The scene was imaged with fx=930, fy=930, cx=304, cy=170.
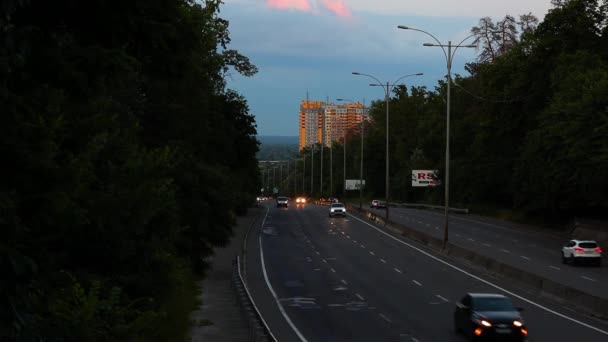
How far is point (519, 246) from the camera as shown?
192ft

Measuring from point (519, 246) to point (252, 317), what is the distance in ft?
121

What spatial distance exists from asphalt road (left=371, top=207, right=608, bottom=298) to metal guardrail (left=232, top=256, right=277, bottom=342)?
13.3m

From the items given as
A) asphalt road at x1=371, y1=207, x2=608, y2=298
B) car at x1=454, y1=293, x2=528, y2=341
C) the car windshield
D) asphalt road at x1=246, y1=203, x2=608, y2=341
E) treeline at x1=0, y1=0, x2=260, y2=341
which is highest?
treeline at x1=0, y1=0, x2=260, y2=341

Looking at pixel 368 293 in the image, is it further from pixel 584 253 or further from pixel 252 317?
pixel 584 253

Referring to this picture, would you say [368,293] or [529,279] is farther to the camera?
[368,293]

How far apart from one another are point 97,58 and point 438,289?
91.2 feet

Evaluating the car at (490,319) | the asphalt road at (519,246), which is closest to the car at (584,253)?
the asphalt road at (519,246)

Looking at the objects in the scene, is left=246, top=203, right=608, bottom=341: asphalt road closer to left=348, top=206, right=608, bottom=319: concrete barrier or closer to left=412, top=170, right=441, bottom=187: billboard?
left=348, top=206, right=608, bottom=319: concrete barrier

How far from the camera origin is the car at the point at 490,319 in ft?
73.8

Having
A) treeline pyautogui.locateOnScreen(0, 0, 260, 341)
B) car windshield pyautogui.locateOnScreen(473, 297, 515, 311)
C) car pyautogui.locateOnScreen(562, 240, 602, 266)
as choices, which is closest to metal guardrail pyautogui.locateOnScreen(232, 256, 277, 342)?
treeline pyautogui.locateOnScreen(0, 0, 260, 341)

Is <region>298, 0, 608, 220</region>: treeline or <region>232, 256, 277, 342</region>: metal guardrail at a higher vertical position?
<region>298, 0, 608, 220</region>: treeline

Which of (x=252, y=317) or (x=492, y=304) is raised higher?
(x=492, y=304)

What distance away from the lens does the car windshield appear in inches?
935

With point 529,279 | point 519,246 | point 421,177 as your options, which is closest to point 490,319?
point 529,279
